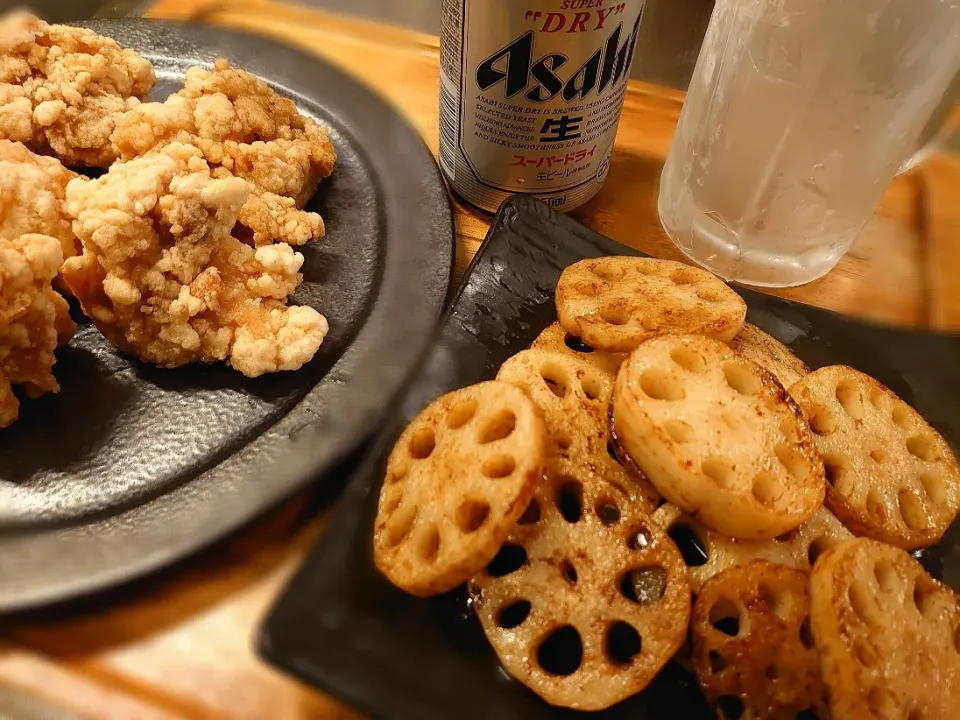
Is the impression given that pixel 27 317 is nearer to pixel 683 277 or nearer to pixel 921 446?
pixel 683 277

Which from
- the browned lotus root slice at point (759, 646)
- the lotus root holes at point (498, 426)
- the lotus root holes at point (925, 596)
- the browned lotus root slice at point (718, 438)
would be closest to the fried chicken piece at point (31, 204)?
the lotus root holes at point (498, 426)

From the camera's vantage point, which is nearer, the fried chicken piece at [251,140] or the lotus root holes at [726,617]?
the lotus root holes at [726,617]

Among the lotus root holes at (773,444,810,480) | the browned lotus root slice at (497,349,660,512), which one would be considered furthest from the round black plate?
the lotus root holes at (773,444,810,480)

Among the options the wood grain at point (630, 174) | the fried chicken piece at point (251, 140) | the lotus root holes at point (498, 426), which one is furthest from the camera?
the wood grain at point (630, 174)

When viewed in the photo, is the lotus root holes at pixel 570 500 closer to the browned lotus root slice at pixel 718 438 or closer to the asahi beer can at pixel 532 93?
the browned lotus root slice at pixel 718 438

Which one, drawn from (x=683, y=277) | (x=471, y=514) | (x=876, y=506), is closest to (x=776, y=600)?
(x=876, y=506)

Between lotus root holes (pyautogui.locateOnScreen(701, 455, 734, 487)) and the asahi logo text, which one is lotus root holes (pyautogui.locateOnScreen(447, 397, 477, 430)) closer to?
lotus root holes (pyautogui.locateOnScreen(701, 455, 734, 487))

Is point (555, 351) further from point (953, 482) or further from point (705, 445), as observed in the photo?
point (953, 482)
